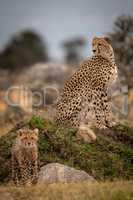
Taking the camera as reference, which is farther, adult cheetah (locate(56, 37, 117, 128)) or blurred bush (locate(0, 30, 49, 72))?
blurred bush (locate(0, 30, 49, 72))

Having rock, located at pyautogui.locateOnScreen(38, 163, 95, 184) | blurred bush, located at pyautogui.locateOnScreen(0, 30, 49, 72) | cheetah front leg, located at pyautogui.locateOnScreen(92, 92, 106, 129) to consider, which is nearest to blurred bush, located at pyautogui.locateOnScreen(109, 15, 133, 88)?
cheetah front leg, located at pyautogui.locateOnScreen(92, 92, 106, 129)

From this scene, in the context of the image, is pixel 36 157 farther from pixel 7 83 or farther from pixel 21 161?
pixel 7 83

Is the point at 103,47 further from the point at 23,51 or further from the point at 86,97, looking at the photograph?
the point at 23,51

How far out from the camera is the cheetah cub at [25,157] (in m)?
12.6

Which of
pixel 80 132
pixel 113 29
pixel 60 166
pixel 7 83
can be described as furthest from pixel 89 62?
pixel 7 83

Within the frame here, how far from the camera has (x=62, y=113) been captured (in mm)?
15945

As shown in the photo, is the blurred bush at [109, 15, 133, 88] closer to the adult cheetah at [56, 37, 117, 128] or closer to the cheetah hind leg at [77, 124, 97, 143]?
the adult cheetah at [56, 37, 117, 128]

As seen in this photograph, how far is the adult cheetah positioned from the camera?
15805mm

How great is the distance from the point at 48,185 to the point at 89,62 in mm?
4710

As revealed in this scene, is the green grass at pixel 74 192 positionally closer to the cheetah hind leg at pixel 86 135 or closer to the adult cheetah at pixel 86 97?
the cheetah hind leg at pixel 86 135

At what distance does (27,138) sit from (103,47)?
4247 millimetres

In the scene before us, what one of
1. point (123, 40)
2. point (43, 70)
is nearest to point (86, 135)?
point (123, 40)

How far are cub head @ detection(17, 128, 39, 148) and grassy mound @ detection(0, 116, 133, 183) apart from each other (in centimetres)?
75

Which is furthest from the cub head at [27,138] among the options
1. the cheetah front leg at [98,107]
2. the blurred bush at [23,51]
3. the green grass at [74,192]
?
the blurred bush at [23,51]
